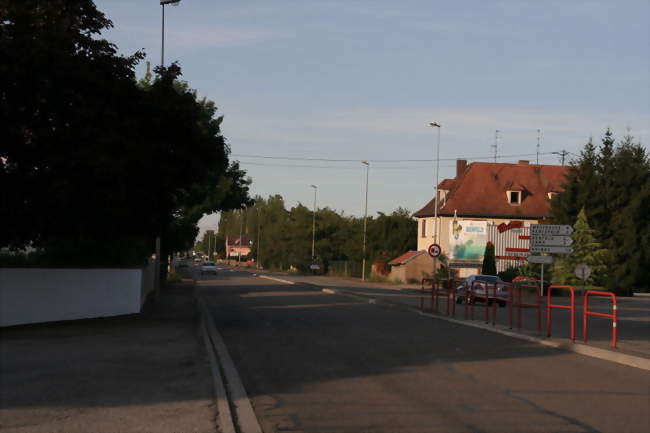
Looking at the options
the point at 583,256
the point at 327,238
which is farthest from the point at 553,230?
the point at 327,238

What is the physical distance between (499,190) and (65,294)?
61217 millimetres

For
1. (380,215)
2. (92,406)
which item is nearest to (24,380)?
(92,406)

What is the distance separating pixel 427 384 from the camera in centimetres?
1148

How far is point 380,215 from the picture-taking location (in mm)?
88312

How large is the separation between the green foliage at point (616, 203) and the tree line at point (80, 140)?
5006 cm

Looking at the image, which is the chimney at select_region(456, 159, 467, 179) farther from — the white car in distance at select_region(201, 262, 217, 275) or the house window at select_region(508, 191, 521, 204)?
the white car in distance at select_region(201, 262, 217, 275)

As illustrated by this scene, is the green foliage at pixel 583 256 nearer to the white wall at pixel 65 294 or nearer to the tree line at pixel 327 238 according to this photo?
the tree line at pixel 327 238

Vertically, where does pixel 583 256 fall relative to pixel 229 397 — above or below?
above

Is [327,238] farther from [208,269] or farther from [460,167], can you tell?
[460,167]

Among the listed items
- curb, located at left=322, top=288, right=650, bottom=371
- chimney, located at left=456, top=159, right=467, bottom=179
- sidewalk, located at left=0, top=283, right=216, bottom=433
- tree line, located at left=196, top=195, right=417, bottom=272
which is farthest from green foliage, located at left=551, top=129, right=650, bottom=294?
sidewalk, located at left=0, top=283, right=216, bottom=433

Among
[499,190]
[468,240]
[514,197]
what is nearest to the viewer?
[468,240]

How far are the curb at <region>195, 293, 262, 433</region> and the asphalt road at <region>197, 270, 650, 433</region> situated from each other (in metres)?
0.16

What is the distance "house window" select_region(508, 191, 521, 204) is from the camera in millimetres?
77250

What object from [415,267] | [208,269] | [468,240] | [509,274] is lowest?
[208,269]
